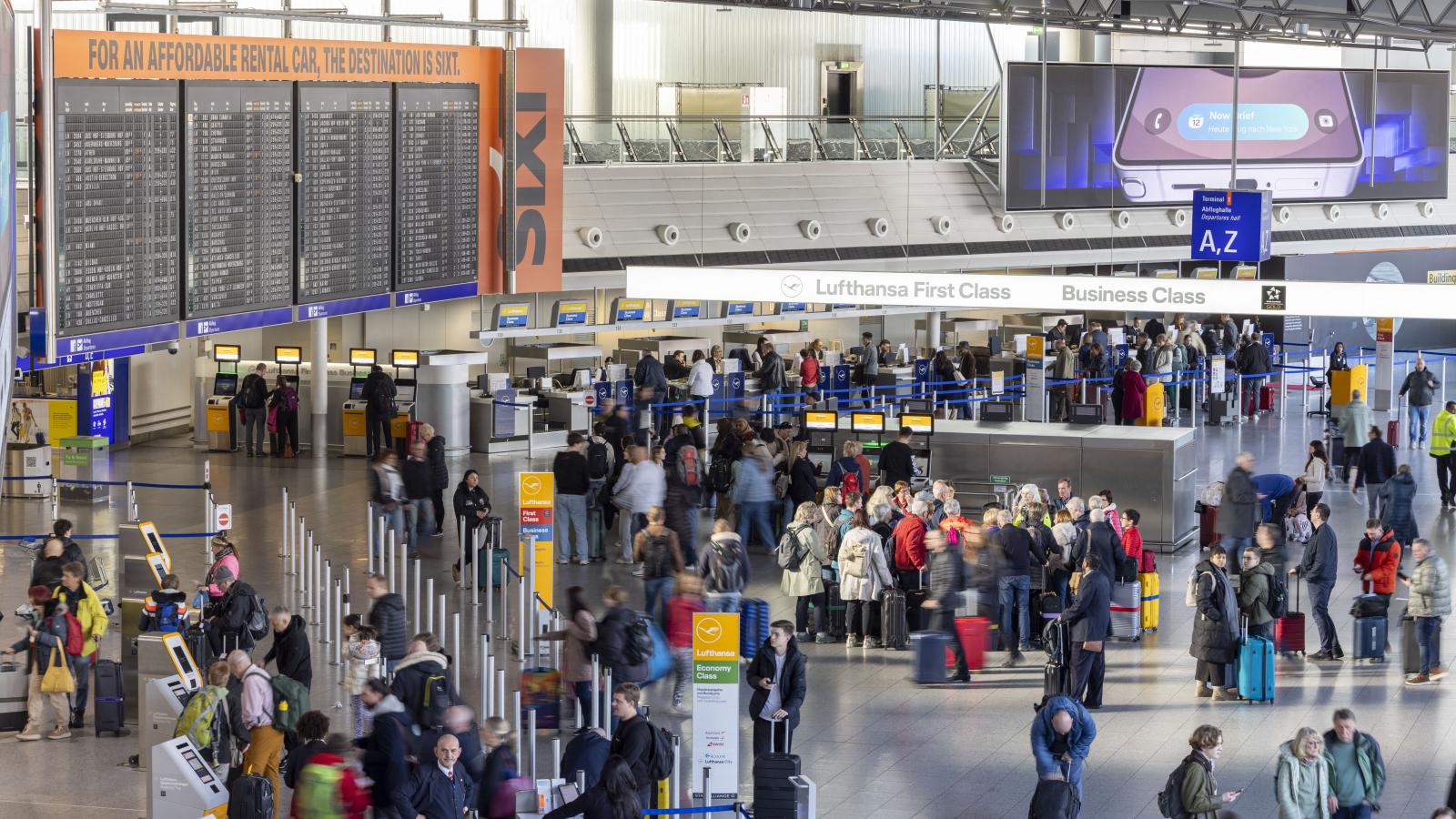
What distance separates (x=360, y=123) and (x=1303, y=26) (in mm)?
16610

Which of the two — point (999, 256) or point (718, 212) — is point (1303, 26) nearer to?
point (999, 256)

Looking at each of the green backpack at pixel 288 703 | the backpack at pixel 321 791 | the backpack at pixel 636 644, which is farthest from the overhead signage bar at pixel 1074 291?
the backpack at pixel 321 791

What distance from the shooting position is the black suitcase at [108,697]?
40.8 ft

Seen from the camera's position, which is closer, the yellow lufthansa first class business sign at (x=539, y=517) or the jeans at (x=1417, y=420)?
the yellow lufthansa first class business sign at (x=539, y=517)

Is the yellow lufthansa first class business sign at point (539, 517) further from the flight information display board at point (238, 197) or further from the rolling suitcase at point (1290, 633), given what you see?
the rolling suitcase at point (1290, 633)

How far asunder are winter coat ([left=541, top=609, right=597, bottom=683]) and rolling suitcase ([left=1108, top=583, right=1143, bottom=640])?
15.8 ft

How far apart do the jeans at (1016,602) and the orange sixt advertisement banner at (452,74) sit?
861 centimetres

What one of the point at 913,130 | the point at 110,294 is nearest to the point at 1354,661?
the point at 110,294

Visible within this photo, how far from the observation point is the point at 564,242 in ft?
86.3

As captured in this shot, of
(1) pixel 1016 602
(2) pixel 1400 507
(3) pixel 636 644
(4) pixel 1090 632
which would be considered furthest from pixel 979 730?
(2) pixel 1400 507

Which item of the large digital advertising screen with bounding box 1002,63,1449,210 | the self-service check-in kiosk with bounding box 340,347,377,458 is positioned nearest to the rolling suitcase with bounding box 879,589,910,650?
the self-service check-in kiosk with bounding box 340,347,377,458

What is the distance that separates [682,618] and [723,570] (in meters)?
1.03

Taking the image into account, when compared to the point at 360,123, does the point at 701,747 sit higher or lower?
lower

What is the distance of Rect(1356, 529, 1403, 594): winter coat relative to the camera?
14.8m
